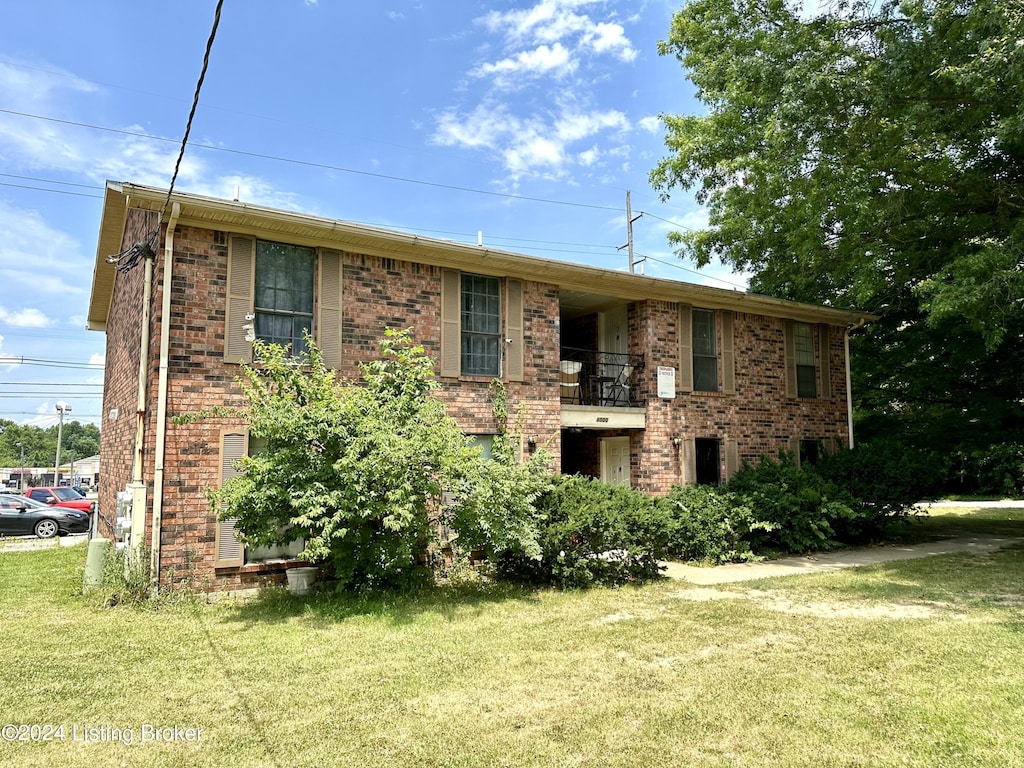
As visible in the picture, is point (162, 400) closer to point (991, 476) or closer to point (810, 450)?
point (810, 450)

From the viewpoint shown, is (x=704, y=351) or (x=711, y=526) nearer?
(x=711, y=526)

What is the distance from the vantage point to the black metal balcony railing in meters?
12.8

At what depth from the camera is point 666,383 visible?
41.7 feet

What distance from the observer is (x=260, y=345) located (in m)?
7.78

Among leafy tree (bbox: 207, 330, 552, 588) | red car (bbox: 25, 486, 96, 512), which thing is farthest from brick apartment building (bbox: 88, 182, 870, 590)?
red car (bbox: 25, 486, 96, 512)

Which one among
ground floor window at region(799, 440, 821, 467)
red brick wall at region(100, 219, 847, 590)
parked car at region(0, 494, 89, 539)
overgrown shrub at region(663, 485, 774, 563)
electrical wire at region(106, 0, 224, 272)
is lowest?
parked car at region(0, 494, 89, 539)

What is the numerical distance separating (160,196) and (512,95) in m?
10.2

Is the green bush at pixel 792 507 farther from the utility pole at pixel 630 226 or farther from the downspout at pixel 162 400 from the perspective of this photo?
the utility pole at pixel 630 226

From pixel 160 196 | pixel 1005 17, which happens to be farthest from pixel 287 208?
pixel 1005 17

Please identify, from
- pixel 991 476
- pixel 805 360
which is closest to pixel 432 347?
pixel 805 360

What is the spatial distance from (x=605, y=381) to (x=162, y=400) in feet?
26.2

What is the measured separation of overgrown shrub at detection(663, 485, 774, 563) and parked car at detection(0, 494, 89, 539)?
1526 cm

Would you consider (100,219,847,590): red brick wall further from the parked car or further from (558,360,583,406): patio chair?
the parked car

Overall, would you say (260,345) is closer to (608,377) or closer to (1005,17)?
(608,377)
